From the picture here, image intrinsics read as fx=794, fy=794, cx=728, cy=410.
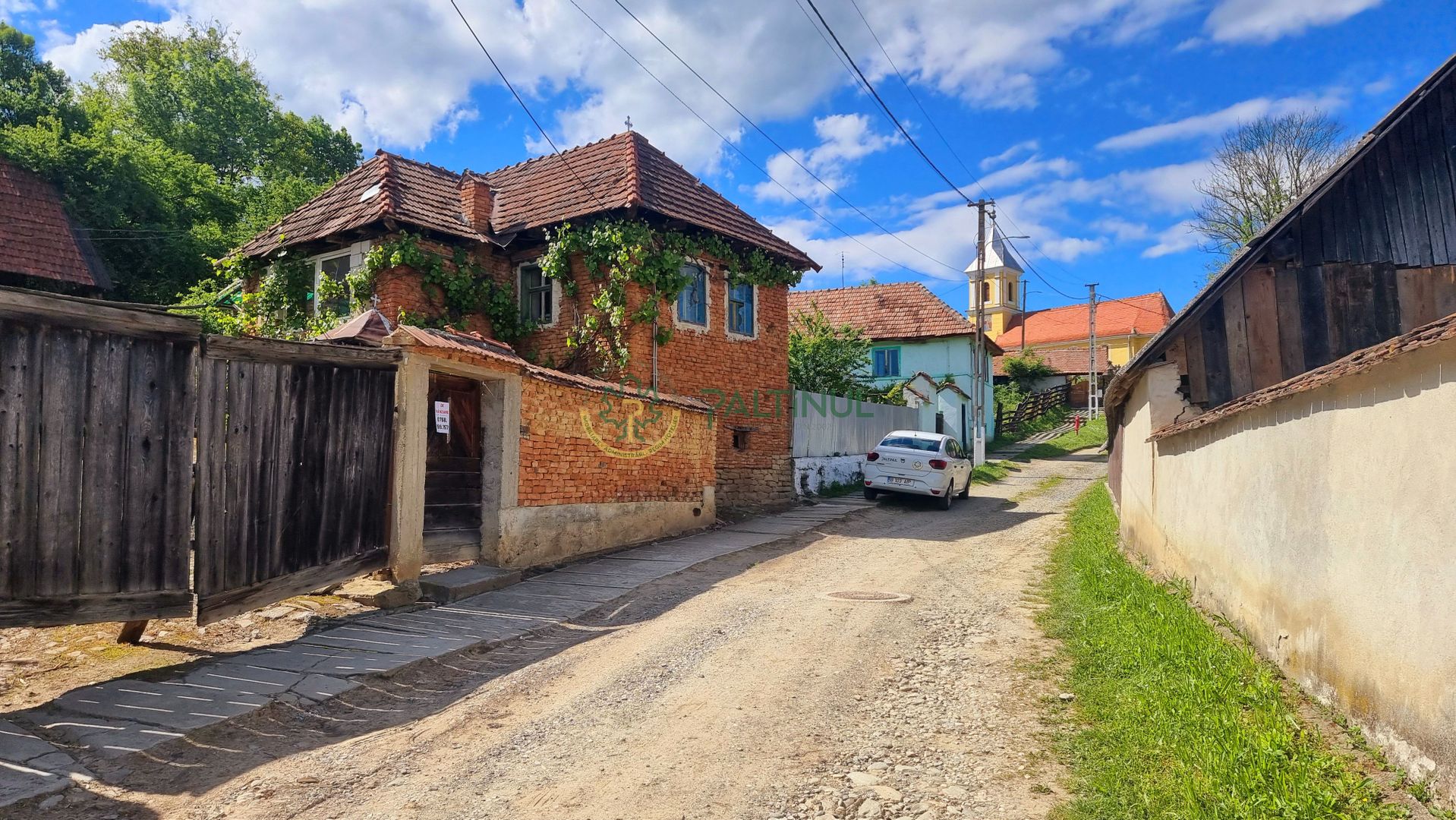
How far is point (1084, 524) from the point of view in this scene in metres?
13.2

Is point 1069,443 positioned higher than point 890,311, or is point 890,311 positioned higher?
point 890,311

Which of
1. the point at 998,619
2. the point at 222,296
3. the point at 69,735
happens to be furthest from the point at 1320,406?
the point at 222,296

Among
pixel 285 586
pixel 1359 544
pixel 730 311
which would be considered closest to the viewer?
pixel 1359 544

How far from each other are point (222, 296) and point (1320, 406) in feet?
63.9

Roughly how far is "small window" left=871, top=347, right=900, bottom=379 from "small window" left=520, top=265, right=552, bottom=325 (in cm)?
1941

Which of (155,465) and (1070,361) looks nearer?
(155,465)

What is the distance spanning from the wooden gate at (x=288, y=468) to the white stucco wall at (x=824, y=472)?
36.1ft

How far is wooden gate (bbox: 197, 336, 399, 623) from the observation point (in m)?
5.68

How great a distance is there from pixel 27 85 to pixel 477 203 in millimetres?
17134

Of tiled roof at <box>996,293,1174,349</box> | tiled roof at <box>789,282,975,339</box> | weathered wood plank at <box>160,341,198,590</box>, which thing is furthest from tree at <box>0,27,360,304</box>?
tiled roof at <box>996,293,1174,349</box>

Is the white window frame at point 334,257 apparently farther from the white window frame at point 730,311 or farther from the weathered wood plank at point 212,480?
the weathered wood plank at point 212,480

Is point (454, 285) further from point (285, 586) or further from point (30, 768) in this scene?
point (30, 768)

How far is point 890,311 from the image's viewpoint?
1300 inches

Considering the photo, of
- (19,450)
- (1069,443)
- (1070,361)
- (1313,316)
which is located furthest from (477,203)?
(1070,361)
